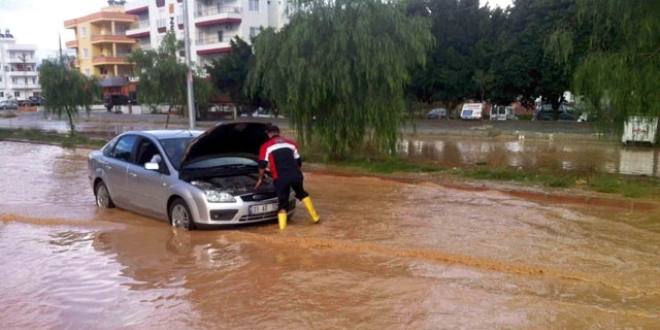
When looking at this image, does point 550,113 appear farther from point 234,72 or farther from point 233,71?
point 233,71

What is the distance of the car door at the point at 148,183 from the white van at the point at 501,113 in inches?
1507

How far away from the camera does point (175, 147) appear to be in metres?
9.36

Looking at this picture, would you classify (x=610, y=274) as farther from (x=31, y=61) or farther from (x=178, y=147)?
(x=31, y=61)

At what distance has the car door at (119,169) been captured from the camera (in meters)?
9.91

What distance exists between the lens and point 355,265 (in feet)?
22.8

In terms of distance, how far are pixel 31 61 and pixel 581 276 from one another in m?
123

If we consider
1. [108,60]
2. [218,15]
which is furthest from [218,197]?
[108,60]

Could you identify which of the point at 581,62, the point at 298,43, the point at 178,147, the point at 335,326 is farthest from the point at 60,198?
the point at 581,62

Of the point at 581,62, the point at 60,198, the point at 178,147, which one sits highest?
the point at 581,62

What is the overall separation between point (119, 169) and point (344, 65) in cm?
769

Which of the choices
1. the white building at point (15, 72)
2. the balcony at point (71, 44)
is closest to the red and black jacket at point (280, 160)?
the balcony at point (71, 44)

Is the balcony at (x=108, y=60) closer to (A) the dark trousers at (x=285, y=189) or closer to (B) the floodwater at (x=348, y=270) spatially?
(B) the floodwater at (x=348, y=270)

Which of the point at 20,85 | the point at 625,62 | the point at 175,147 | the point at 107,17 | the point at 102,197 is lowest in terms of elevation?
the point at 102,197

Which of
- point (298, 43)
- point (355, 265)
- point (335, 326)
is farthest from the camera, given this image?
point (298, 43)
